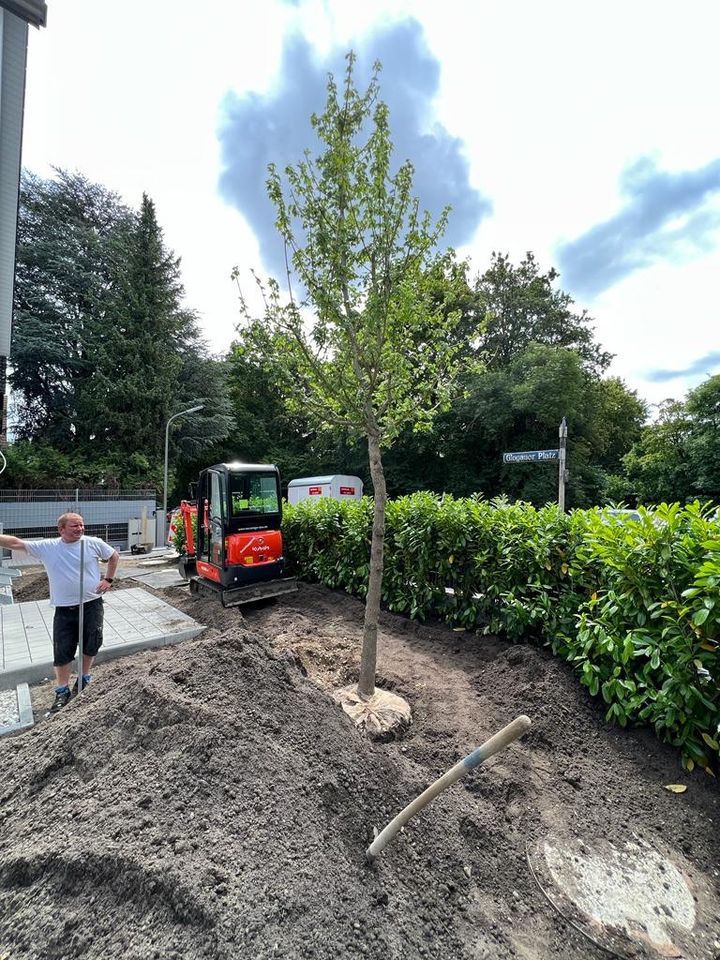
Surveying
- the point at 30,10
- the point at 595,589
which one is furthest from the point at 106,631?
the point at 30,10

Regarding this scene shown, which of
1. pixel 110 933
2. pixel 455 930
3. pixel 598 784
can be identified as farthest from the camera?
pixel 598 784

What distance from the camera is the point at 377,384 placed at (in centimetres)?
378

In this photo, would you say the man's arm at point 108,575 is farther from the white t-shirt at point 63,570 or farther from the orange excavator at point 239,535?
the orange excavator at point 239,535

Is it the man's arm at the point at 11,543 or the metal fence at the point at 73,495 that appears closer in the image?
the man's arm at the point at 11,543

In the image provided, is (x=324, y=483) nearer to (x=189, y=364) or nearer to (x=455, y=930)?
(x=189, y=364)

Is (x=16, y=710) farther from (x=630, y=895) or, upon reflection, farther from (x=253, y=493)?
(x=630, y=895)

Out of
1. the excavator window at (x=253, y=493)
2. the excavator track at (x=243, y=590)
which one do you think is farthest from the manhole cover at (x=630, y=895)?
the excavator window at (x=253, y=493)

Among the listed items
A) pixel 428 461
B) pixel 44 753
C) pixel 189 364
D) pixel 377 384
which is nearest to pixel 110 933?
pixel 44 753

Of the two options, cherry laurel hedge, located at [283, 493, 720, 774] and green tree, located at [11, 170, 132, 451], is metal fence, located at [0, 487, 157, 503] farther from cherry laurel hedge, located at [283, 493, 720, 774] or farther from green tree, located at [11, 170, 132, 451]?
cherry laurel hedge, located at [283, 493, 720, 774]

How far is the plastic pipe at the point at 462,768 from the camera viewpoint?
1.46 meters

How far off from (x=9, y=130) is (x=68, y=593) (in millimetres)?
4878

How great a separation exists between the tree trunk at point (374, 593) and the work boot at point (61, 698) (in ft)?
8.13

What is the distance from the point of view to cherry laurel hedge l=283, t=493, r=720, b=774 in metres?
2.69

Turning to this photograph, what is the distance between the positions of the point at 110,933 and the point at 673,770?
9.97 ft
